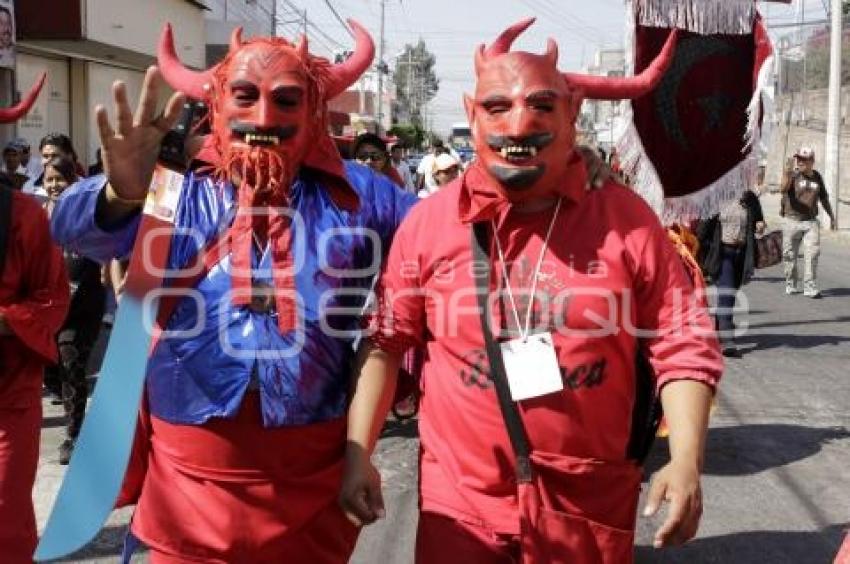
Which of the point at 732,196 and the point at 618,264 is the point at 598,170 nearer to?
the point at 618,264

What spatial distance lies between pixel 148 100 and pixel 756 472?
418 cm

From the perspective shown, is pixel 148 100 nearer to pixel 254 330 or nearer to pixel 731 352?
pixel 254 330

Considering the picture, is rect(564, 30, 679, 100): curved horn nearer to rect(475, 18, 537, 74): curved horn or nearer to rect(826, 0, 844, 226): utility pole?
rect(475, 18, 537, 74): curved horn

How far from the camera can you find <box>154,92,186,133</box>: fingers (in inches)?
101

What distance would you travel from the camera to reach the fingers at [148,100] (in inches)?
98.6

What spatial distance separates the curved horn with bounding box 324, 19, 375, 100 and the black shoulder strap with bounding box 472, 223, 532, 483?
0.68 meters

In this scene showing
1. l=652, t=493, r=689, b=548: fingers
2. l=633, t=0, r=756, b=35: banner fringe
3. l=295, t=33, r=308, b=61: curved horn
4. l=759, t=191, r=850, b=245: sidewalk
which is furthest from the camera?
l=759, t=191, r=850, b=245: sidewalk

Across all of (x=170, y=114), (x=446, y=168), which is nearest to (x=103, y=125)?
(x=170, y=114)

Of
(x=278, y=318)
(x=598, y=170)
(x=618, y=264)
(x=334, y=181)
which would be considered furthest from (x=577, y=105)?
(x=278, y=318)

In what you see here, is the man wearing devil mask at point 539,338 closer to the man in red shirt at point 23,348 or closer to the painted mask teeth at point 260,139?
the painted mask teeth at point 260,139

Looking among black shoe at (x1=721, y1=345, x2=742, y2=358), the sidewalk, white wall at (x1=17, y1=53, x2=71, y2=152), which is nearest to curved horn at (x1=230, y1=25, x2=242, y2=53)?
black shoe at (x1=721, y1=345, x2=742, y2=358)

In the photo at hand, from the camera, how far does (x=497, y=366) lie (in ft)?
8.41

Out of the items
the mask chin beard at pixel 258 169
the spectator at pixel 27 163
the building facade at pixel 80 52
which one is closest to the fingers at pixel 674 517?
the mask chin beard at pixel 258 169

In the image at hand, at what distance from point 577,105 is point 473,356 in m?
0.71
